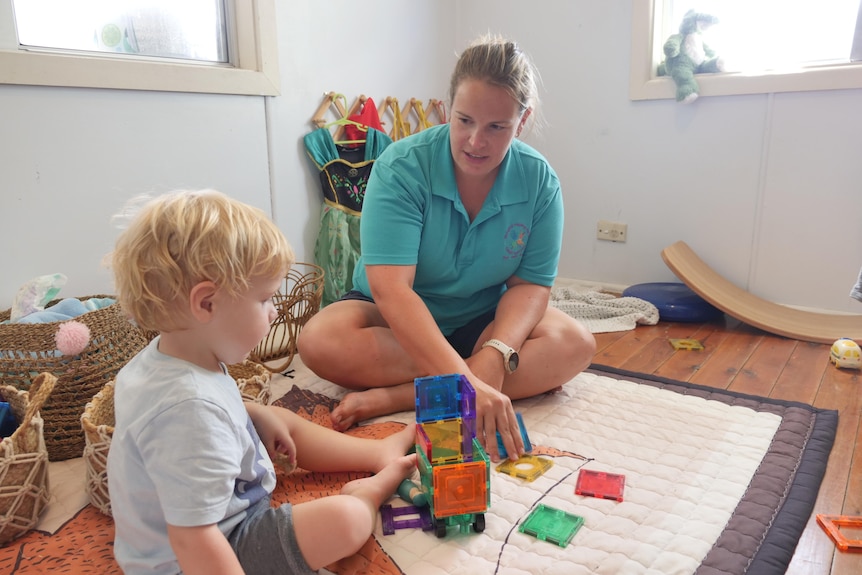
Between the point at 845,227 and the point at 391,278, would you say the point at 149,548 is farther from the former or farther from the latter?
the point at 845,227

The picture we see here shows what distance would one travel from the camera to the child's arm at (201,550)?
0.69 meters

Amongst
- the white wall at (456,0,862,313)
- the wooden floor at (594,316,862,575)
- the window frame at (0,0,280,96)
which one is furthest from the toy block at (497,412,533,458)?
the white wall at (456,0,862,313)

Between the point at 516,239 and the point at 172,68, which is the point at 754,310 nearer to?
the point at 516,239

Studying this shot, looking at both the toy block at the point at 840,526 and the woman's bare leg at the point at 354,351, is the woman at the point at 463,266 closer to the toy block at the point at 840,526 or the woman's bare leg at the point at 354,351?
the woman's bare leg at the point at 354,351

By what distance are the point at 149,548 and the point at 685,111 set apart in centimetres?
212

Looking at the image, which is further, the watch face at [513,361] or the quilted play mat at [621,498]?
the watch face at [513,361]

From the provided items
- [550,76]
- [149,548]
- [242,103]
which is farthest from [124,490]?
[550,76]

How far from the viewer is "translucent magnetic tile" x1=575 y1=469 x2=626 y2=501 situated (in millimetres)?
1051

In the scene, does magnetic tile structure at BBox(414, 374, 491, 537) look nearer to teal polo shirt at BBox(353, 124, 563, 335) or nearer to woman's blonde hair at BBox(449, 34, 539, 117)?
teal polo shirt at BBox(353, 124, 563, 335)

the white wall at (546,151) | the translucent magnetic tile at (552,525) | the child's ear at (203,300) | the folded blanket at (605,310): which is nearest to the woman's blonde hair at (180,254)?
the child's ear at (203,300)

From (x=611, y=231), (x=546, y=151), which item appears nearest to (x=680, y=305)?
(x=611, y=231)

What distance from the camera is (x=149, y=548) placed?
769 millimetres

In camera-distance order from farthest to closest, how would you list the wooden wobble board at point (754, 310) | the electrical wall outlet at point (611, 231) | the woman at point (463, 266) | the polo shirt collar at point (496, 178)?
the electrical wall outlet at point (611, 231) → the wooden wobble board at point (754, 310) → the polo shirt collar at point (496, 178) → the woman at point (463, 266)

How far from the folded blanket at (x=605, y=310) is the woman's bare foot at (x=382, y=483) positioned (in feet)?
3.66
